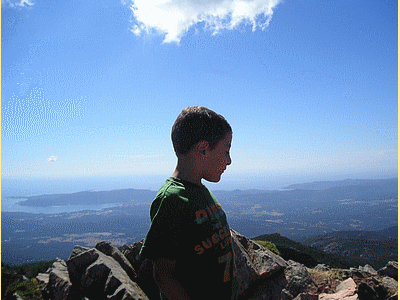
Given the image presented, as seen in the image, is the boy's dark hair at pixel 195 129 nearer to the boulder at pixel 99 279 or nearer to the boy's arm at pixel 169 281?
the boy's arm at pixel 169 281

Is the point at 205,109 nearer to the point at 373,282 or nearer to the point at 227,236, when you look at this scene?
the point at 227,236

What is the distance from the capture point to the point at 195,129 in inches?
99.1

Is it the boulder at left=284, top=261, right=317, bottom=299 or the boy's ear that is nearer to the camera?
the boy's ear

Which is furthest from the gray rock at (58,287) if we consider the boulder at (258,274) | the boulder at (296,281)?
the boulder at (296,281)

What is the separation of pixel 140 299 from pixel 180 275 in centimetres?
563

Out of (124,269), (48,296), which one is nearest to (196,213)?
(124,269)

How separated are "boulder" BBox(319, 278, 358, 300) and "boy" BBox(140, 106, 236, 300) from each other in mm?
6052

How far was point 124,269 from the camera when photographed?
8.57 metres

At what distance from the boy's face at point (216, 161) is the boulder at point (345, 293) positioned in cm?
662

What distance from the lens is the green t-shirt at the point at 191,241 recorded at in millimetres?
2135

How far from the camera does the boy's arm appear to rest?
209 cm

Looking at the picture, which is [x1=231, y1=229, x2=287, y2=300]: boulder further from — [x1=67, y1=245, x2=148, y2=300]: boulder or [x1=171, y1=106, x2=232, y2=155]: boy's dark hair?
[x1=171, y1=106, x2=232, y2=155]: boy's dark hair

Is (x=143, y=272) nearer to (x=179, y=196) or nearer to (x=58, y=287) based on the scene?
(x=58, y=287)

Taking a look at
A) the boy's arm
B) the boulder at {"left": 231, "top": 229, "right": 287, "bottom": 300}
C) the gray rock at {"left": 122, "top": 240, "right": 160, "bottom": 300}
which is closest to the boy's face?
the boy's arm
